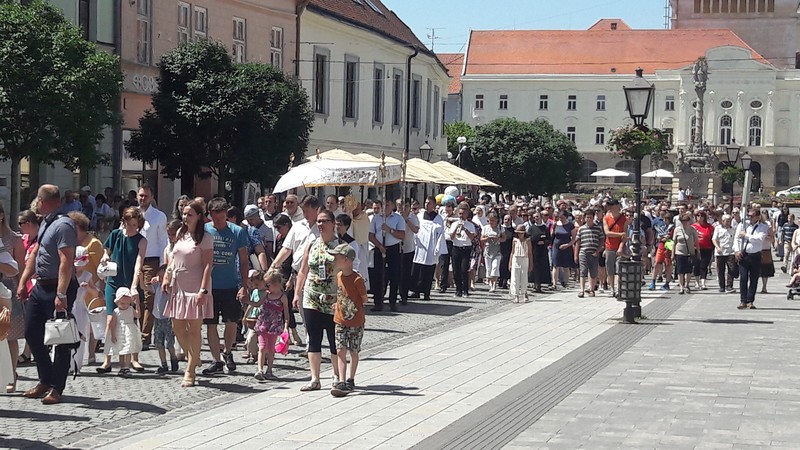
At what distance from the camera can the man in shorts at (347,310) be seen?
37.2 ft

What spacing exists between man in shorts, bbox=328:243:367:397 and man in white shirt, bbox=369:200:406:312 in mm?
8001

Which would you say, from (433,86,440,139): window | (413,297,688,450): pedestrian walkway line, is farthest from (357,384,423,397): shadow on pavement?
(433,86,440,139): window

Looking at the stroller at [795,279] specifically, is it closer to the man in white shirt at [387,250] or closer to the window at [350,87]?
the man in white shirt at [387,250]

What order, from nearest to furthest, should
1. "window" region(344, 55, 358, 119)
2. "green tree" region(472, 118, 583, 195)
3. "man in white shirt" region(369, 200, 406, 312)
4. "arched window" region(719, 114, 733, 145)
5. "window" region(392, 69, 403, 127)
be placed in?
"man in white shirt" region(369, 200, 406, 312), "window" region(344, 55, 358, 119), "window" region(392, 69, 403, 127), "green tree" region(472, 118, 583, 195), "arched window" region(719, 114, 733, 145)

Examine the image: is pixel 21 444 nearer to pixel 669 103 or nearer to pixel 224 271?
pixel 224 271

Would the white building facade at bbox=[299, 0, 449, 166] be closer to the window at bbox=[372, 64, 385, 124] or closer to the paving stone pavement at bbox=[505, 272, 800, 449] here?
the window at bbox=[372, 64, 385, 124]

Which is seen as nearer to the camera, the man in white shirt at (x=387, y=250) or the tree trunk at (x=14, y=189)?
the man in white shirt at (x=387, y=250)

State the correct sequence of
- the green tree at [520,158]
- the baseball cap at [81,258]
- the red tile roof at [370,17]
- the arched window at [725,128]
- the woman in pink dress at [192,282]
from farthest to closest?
the arched window at [725,128] → the green tree at [520,158] → the red tile roof at [370,17] → the baseball cap at [81,258] → the woman in pink dress at [192,282]

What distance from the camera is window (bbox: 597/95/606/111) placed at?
116 meters

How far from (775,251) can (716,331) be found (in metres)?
28.6

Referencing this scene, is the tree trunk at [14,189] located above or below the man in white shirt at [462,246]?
above

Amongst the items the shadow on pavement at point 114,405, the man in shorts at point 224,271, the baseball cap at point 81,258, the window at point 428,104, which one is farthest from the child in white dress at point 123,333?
the window at point 428,104

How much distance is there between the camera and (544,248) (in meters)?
25.8

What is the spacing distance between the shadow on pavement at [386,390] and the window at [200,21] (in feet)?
73.1
